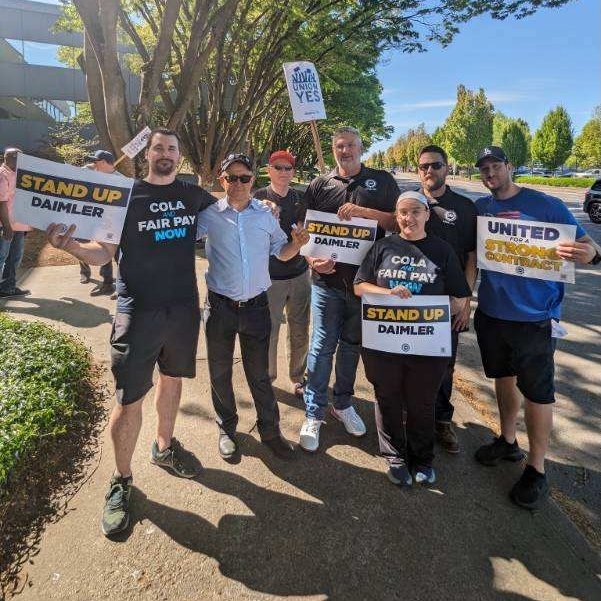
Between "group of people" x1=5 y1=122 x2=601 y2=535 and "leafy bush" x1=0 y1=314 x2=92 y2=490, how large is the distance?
75cm

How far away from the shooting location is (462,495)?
9.44 feet

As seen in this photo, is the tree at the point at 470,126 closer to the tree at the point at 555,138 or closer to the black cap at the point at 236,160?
the tree at the point at 555,138

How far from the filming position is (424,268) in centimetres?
283

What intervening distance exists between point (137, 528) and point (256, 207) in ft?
7.52

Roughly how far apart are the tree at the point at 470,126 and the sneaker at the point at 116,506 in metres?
67.9

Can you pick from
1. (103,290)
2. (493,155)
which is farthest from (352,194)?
(103,290)

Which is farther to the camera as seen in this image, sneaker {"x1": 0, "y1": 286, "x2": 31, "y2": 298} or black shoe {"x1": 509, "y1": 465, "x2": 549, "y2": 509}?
sneaker {"x1": 0, "y1": 286, "x2": 31, "y2": 298}

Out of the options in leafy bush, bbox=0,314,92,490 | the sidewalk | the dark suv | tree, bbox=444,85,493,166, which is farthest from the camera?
tree, bbox=444,85,493,166

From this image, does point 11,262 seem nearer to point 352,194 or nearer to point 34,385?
point 34,385

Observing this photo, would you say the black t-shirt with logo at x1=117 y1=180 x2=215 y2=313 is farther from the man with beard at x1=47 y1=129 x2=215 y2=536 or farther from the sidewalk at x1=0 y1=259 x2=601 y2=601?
the sidewalk at x1=0 y1=259 x2=601 y2=601

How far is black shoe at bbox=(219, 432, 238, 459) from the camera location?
10.5ft

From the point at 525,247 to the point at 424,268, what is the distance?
720 mm

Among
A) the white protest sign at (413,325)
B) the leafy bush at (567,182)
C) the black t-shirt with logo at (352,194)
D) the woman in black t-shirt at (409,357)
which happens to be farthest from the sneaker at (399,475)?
the leafy bush at (567,182)

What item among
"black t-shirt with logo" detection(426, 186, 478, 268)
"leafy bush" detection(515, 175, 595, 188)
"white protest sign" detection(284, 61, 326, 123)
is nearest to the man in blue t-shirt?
"black t-shirt with logo" detection(426, 186, 478, 268)
